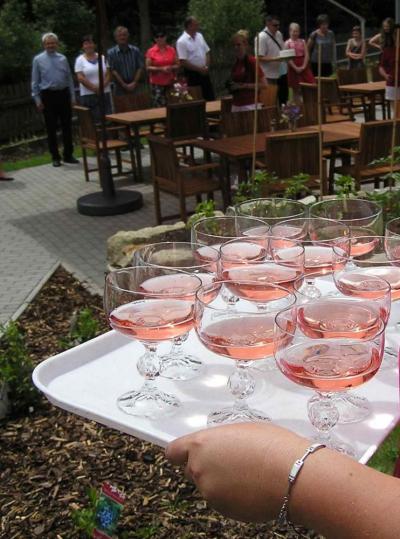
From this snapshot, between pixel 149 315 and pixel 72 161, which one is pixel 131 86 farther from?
pixel 149 315

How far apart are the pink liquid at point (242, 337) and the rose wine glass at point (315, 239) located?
1.41 feet

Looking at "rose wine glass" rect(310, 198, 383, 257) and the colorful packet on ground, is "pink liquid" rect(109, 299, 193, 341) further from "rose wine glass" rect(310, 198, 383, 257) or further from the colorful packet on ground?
"rose wine glass" rect(310, 198, 383, 257)

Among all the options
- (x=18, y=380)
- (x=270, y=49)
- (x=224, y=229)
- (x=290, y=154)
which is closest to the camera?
(x=224, y=229)

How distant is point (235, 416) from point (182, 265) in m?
0.58

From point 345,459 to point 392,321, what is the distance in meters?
0.80

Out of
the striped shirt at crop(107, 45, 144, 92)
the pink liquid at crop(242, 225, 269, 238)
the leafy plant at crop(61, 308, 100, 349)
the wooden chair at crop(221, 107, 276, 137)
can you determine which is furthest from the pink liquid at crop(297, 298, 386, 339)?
the striped shirt at crop(107, 45, 144, 92)

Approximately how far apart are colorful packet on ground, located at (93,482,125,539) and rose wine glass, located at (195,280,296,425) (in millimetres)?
554

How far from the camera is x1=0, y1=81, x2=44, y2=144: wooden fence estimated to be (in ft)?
44.9

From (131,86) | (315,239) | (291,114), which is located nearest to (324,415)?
(315,239)

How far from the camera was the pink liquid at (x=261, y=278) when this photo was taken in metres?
1.58

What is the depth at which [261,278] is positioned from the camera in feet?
5.68

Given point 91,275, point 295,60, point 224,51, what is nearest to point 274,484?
point 91,275

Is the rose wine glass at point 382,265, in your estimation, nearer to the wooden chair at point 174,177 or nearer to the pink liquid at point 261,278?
the pink liquid at point 261,278

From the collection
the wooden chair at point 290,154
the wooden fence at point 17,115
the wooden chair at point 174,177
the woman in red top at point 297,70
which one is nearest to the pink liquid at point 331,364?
the wooden chair at point 290,154
